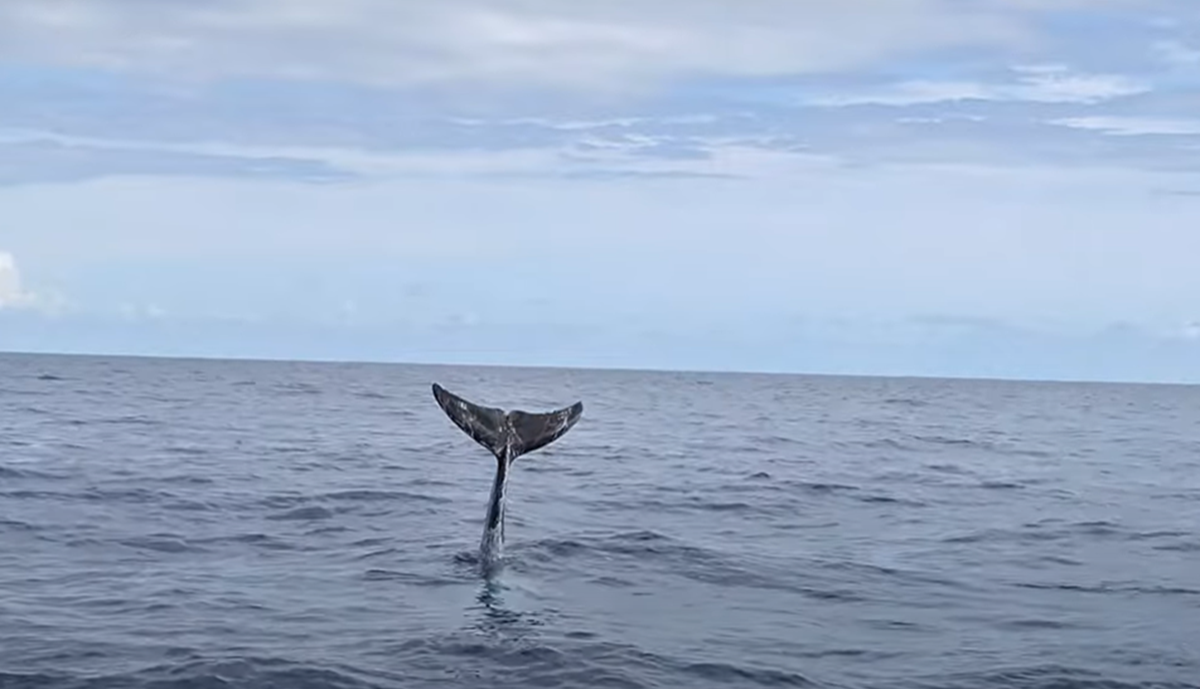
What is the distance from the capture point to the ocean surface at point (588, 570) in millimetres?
13172

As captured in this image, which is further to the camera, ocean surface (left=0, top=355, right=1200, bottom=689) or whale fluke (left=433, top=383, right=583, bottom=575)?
whale fluke (left=433, top=383, right=583, bottom=575)

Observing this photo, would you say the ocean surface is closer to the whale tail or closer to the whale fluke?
the whale fluke

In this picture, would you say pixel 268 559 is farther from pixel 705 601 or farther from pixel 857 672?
pixel 857 672

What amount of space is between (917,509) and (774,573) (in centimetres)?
845

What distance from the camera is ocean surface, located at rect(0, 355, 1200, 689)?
13.2m

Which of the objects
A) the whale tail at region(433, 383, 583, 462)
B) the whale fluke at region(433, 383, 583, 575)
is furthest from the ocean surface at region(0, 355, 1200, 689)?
the whale tail at region(433, 383, 583, 462)

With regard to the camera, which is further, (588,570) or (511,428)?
(511,428)

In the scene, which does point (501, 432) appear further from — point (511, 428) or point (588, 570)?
point (588, 570)

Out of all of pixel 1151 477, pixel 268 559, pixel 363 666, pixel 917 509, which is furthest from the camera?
pixel 1151 477

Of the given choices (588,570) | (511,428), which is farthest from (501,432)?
(588,570)

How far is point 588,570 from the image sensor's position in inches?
729

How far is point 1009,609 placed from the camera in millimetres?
16359

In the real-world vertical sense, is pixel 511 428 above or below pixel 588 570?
above

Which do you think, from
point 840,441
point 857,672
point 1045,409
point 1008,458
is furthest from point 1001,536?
point 1045,409
